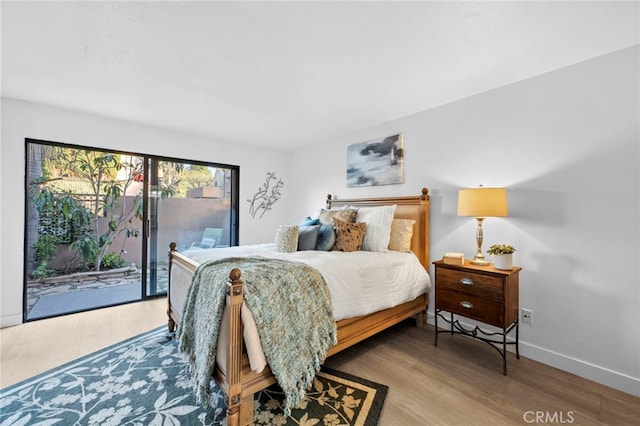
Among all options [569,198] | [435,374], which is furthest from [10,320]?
[569,198]

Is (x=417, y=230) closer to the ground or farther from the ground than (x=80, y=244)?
farther from the ground

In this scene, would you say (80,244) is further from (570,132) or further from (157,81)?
(570,132)

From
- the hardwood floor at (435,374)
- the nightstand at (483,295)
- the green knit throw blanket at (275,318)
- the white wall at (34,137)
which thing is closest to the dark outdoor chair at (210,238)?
the white wall at (34,137)

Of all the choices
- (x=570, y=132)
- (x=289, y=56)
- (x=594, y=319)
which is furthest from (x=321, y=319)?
(x=570, y=132)

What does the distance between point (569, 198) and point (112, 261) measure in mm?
4914

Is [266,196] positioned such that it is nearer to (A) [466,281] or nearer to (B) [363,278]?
(B) [363,278]

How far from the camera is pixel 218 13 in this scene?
1597 mm

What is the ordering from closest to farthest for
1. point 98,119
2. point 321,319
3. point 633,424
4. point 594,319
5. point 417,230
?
point 633,424 → point 321,319 → point 594,319 → point 417,230 → point 98,119

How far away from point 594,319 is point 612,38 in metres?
1.97

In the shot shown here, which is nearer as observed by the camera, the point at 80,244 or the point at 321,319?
the point at 321,319

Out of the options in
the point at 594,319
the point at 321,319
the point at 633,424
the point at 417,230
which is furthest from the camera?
the point at 417,230

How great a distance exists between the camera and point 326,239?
2764mm

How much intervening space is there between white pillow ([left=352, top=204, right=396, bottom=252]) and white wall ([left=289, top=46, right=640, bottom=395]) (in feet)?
2.11

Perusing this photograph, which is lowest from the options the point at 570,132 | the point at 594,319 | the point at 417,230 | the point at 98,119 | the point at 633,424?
the point at 633,424
